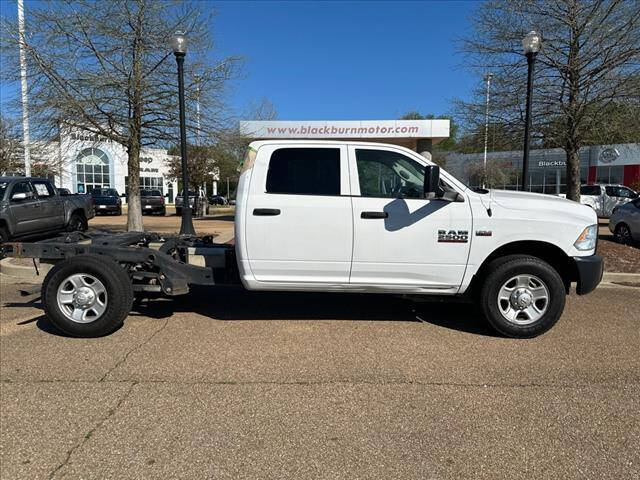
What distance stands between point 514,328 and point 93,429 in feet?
13.0

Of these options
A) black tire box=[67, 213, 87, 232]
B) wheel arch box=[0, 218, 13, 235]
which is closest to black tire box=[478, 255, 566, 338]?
wheel arch box=[0, 218, 13, 235]

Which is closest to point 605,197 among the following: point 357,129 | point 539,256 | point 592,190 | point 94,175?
point 592,190

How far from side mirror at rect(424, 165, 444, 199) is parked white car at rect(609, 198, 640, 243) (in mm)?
9904

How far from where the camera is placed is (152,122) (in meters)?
11.7

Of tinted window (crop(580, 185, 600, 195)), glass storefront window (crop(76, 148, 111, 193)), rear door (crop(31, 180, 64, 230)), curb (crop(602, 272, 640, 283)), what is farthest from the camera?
glass storefront window (crop(76, 148, 111, 193))

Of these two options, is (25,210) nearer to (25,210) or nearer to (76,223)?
(25,210)

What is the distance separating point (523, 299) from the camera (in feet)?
16.4

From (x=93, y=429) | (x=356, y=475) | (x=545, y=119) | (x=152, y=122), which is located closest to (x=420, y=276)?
(x=356, y=475)

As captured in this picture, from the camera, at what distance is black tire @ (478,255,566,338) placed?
4945 millimetres

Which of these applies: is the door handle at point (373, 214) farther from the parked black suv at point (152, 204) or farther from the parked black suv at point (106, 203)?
the parked black suv at point (152, 204)

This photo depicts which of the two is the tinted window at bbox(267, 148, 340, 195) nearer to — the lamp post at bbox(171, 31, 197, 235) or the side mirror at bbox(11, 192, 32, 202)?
the lamp post at bbox(171, 31, 197, 235)

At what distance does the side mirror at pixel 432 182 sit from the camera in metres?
4.59

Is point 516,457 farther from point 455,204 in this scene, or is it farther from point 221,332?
point 221,332

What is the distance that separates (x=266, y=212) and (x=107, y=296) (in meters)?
1.86
